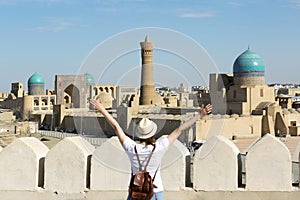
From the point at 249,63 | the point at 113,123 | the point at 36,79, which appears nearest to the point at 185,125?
the point at 113,123

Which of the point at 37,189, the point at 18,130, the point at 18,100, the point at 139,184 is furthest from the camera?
the point at 18,100

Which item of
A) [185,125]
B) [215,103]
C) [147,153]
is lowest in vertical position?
[147,153]

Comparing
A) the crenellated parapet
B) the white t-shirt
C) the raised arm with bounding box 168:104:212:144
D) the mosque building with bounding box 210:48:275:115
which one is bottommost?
the crenellated parapet

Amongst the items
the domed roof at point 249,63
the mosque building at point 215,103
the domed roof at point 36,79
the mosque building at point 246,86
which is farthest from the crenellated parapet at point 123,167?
the domed roof at point 36,79

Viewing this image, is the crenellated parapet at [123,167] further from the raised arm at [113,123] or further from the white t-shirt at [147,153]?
the white t-shirt at [147,153]

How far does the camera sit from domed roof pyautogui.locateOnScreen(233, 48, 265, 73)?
3262cm

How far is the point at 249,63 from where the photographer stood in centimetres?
3266

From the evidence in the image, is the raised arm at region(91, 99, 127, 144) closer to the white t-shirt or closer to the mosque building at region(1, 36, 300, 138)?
the white t-shirt

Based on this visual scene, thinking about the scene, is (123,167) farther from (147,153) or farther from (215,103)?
(215,103)

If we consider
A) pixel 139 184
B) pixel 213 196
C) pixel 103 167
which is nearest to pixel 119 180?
pixel 103 167

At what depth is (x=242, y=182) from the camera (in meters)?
3.67

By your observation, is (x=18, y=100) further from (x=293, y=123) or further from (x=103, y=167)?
(x=103, y=167)

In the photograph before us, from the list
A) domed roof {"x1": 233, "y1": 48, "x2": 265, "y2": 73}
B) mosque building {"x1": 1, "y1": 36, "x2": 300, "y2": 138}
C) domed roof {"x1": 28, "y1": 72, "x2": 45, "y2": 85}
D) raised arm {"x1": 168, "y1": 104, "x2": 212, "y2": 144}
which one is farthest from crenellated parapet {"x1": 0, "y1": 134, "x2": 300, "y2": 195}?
domed roof {"x1": 28, "y1": 72, "x2": 45, "y2": 85}

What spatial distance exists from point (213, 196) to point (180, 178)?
0.31 m
